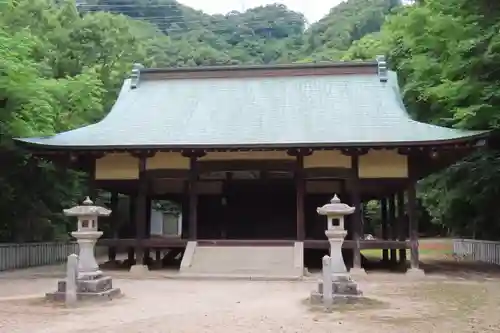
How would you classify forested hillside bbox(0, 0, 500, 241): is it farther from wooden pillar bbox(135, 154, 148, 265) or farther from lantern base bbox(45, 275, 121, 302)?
lantern base bbox(45, 275, 121, 302)

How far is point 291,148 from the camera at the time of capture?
1540cm

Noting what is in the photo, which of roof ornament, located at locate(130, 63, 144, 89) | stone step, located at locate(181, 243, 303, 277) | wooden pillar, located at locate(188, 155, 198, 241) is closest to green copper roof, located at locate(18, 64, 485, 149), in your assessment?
roof ornament, located at locate(130, 63, 144, 89)

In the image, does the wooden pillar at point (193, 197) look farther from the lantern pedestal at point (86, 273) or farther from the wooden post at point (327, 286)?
the wooden post at point (327, 286)

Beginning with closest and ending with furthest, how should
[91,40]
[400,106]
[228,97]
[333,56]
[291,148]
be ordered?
[291,148]
[400,106]
[228,97]
[91,40]
[333,56]

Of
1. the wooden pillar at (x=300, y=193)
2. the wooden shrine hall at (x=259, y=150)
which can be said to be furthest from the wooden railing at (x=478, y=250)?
the wooden pillar at (x=300, y=193)

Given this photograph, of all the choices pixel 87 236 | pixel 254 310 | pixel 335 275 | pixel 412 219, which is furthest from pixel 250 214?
pixel 254 310

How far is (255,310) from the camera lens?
959 cm

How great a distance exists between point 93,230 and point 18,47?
788 cm

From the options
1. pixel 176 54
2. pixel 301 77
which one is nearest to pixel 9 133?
pixel 301 77

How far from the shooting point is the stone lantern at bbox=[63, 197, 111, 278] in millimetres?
11195

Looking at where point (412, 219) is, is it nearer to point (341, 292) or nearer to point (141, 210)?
point (341, 292)

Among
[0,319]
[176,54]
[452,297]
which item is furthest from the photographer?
[176,54]

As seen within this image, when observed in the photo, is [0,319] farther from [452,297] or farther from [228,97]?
[228,97]

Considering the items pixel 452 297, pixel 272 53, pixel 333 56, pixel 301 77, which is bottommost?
pixel 452 297
